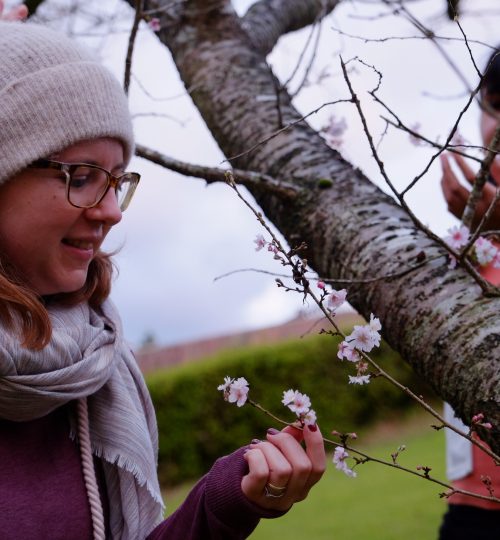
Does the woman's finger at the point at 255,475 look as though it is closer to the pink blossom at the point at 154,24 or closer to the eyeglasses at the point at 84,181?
A: the eyeglasses at the point at 84,181

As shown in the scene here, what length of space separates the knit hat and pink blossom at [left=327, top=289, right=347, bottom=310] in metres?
0.54

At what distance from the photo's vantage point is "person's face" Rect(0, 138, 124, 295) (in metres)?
1.33

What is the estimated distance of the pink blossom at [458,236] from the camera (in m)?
1.61

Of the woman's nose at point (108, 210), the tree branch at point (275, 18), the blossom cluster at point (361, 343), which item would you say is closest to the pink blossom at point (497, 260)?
the blossom cluster at point (361, 343)

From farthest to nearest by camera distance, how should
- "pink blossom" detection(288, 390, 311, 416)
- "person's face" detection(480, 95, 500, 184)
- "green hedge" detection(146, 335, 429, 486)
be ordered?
"green hedge" detection(146, 335, 429, 486) < "person's face" detection(480, 95, 500, 184) < "pink blossom" detection(288, 390, 311, 416)

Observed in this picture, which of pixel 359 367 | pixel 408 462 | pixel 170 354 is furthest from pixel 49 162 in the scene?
pixel 170 354

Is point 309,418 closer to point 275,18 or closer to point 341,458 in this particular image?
point 341,458

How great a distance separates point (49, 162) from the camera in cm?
137

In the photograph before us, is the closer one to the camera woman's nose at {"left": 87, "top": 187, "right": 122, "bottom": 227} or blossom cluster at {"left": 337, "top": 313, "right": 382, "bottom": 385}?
blossom cluster at {"left": 337, "top": 313, "right": 382, "bottom": 385}

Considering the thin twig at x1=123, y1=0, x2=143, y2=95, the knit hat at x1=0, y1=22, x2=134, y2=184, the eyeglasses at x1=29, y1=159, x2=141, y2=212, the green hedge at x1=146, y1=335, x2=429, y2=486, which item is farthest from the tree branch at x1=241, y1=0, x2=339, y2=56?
the green hedge at x1=146, y1=335, x2=429, y2=486

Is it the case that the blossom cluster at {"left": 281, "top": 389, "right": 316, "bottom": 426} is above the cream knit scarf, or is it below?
above

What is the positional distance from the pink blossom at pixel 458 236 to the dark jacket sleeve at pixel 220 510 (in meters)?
0.70

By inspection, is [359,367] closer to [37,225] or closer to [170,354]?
[37,225]

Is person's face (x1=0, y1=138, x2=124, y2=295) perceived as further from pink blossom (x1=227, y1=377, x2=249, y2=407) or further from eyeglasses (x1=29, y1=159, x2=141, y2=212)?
pink blossom (x1=227, y1=377, x2=249, y2=407)
